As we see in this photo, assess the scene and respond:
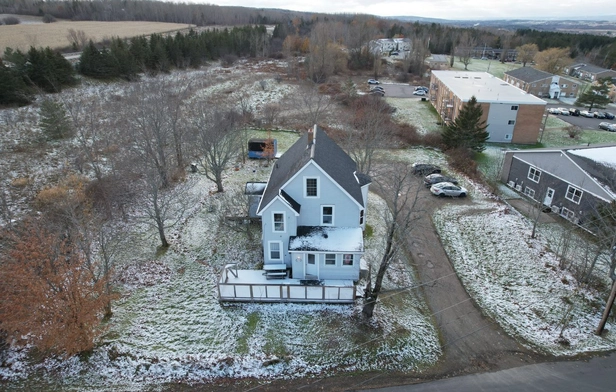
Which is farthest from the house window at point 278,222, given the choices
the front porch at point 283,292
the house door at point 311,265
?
the front porch at point 283,292

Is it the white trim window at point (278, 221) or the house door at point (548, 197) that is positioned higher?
the white trim window at point (278, 221)

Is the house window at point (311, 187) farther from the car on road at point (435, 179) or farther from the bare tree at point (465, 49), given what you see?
the bare tree at point (465, 49)

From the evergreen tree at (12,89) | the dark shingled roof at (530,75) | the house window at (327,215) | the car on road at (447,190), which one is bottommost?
the car on road at (447,190)

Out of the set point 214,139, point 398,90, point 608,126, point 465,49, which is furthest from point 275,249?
point 465,49

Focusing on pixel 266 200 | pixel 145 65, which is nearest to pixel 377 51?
pixel 145 65

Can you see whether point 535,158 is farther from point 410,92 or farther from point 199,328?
point 410,92

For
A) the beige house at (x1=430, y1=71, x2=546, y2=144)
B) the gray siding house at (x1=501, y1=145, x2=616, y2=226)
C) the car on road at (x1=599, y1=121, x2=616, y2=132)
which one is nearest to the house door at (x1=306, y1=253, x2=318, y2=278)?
the gray siding house at (x1=501, y1=145, x2=616, y2=226)

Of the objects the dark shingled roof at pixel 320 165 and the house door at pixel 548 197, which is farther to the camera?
the house door at pixel 548 197

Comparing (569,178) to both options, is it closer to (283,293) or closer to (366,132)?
(366,132)
